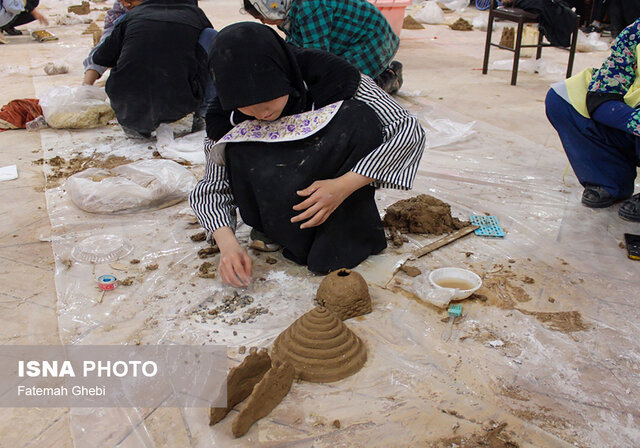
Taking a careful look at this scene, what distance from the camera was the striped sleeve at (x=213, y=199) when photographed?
2.24 meters

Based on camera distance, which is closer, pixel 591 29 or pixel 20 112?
pixel 20 112

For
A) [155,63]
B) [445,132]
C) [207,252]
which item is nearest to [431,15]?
[445,132]

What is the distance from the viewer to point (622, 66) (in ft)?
8.86

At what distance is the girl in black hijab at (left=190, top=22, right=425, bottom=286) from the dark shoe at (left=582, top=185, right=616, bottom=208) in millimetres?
1173

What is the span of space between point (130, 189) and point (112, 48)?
1.40 m

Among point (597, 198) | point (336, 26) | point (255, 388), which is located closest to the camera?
point (255, 388)

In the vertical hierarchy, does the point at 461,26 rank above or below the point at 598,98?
below

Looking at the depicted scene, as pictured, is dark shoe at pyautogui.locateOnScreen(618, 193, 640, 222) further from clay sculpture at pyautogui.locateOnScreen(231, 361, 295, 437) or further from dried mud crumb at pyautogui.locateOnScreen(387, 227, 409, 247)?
clay sculpture at pyautogui.locateOnScreen(231, 361, 295, 437)

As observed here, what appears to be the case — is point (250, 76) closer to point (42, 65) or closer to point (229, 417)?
point (229, 417)

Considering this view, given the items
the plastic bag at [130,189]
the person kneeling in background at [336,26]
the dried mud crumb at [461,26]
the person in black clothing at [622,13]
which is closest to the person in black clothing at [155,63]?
the person kneeling in background at [336,26]

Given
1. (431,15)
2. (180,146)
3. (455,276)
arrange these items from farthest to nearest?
1. (431,15)
2. (180,146)
3. (455,276)

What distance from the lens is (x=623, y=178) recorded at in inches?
114

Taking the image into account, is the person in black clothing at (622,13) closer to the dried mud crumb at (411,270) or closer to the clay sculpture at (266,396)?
the dried mud crumb at (411,270)

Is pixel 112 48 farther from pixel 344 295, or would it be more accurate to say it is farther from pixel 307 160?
pixel 344 295
